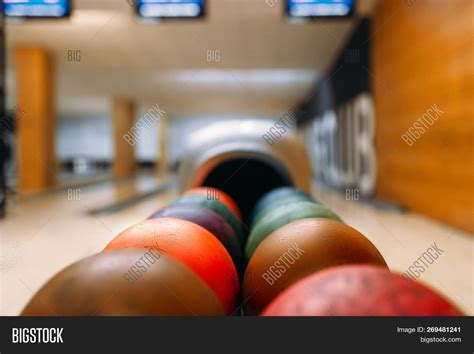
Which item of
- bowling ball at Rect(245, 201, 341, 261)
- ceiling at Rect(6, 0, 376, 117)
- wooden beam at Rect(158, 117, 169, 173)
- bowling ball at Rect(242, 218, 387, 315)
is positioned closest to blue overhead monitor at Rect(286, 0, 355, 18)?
ceiling at Rect(6, 0, 376, 117)

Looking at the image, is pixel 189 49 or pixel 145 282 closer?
pixel 145 282

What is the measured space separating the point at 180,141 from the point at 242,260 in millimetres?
17858

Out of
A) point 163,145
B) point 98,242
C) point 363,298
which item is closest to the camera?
point 363,298

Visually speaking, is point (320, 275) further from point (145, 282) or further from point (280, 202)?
point (280, 202)

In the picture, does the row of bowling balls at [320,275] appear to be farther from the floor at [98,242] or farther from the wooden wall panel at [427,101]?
the wooden wall panel at [427,101]

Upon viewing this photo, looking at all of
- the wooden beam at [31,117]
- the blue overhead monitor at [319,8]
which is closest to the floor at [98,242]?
the blue overhead monitor at [319,8]

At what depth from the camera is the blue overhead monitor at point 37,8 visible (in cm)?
378

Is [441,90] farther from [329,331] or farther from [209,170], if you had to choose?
[329,331]

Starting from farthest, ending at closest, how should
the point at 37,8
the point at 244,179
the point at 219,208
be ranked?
the point at 37,8 < the point at 244,179 < the point at 219,208

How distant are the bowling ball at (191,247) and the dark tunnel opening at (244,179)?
196 centimetres

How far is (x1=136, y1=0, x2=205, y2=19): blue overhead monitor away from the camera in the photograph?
3830 millimetres

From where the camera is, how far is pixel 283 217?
1537mm

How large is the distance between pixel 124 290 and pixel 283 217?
843 millimetres

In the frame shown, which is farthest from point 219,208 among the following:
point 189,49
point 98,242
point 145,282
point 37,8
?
point 189,49
